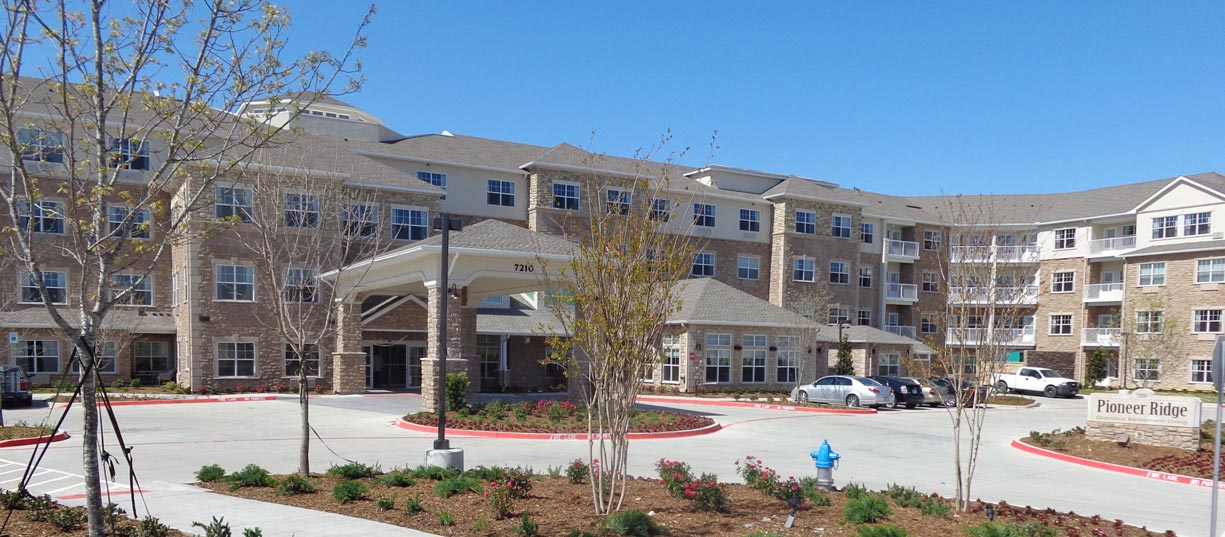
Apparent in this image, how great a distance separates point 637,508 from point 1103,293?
162ft

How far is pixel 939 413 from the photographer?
99.7 ft

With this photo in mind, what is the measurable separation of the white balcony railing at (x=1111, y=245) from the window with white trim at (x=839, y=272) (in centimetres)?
1507

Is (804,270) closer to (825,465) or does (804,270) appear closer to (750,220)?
(750,220)

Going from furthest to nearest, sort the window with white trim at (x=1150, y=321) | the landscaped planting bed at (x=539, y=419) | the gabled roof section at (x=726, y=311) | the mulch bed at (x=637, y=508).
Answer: the window with white trim at (x=1150, y=321)
the gabled roof section at (x=726, y=311)
the landscaped planting bed at (x=539, y=419)
the mulch bed at (x=637, y=508)

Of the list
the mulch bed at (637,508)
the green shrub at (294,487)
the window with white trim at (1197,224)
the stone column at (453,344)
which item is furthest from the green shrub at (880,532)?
the window with white trim at (1197,224)

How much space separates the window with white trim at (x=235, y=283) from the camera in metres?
32.2

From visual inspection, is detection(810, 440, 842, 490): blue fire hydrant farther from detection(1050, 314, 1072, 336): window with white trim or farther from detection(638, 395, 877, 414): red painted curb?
detection(1050, 314, 1072, 336): window with white trim

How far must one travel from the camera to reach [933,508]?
993cm

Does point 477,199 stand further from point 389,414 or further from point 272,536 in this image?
point 272,536

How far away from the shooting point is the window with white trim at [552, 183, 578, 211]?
42.0 meters

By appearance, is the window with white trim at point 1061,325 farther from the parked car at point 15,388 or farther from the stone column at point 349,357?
the parked car at point 15,388

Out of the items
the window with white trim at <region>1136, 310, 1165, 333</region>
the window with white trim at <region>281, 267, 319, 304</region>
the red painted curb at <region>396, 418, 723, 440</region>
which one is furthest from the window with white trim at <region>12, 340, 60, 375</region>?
the window with white trim at <region>1136, 310, 1165, 333</region>

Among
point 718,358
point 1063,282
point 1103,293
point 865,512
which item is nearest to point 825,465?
point 865,512

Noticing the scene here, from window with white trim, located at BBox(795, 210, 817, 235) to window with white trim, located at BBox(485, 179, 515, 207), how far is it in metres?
17.0
